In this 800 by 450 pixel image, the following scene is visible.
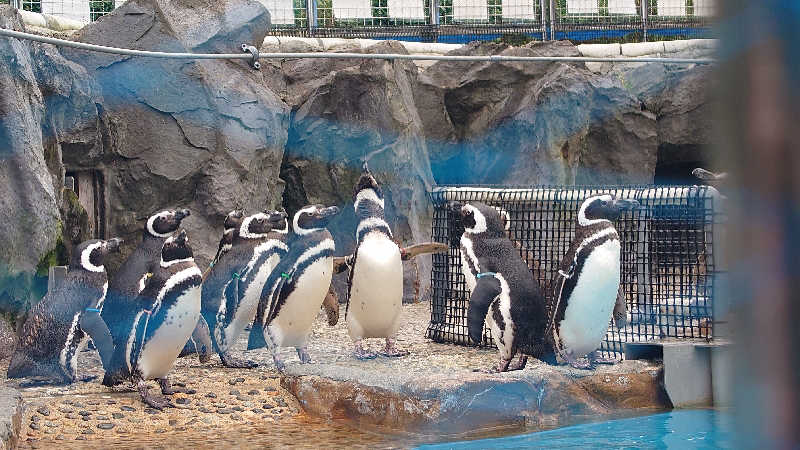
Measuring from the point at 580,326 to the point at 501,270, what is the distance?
41cm

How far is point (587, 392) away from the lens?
3.97m

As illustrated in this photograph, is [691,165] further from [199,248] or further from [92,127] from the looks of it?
[92,127]

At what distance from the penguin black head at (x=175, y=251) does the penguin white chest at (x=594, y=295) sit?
1.58 metres

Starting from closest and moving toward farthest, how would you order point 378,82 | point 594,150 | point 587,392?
point 587,392 → point 378,82 → point 594,150

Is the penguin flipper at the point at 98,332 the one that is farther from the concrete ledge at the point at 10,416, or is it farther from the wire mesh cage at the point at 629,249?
the wire mesh cage at the point at 629,249

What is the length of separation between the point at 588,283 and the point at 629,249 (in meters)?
1.21

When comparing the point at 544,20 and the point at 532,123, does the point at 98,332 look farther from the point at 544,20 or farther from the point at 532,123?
the point at 544,20

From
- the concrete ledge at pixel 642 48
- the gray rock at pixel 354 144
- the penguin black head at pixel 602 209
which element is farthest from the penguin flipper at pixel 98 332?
the concrete ledge at pixel 642 48

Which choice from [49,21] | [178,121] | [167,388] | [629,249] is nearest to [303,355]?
[167,388]

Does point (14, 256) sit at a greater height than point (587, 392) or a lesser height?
greater

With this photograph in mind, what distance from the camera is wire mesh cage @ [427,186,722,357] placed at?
15.0ft

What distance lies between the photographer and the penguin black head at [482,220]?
4211 millimetres

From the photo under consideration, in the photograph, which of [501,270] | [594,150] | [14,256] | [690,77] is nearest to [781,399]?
[501,270]

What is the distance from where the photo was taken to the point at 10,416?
3.12m
